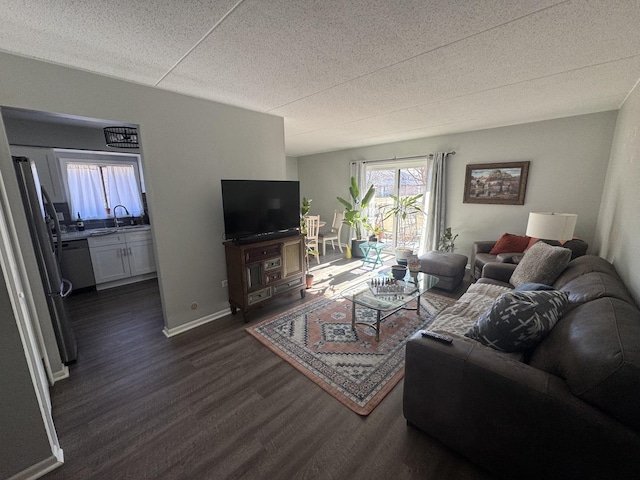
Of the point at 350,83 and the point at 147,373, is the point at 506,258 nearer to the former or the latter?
the point at 350,83

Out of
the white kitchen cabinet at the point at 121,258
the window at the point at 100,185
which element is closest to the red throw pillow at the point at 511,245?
the white kitchen cabinet at the point at 121,258

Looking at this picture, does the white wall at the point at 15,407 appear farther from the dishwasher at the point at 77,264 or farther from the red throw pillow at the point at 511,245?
the red throw pillow at the point at 511,245

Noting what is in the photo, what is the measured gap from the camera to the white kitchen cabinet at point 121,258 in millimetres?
3857

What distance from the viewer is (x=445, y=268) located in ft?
11.7

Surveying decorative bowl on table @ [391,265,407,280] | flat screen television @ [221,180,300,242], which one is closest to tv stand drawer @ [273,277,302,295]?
flat screen television @ [221,180,300,242]

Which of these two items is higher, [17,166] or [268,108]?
[268,108]

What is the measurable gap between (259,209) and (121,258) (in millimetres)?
2801

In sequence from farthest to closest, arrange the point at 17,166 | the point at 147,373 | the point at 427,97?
the point at 427,97 → the point at 147,373 → the point at 17,166

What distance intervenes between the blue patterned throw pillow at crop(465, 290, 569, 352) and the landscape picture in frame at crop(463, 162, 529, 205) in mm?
3179

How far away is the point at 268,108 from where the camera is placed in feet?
9.67

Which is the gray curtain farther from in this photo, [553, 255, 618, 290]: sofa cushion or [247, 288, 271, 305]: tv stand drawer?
[247, 288, 271, 305]: tv stand drawer

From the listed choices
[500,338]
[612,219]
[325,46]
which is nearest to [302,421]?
[500,338]

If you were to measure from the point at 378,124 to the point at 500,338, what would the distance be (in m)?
3.26

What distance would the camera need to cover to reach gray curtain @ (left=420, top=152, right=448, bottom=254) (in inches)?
181
